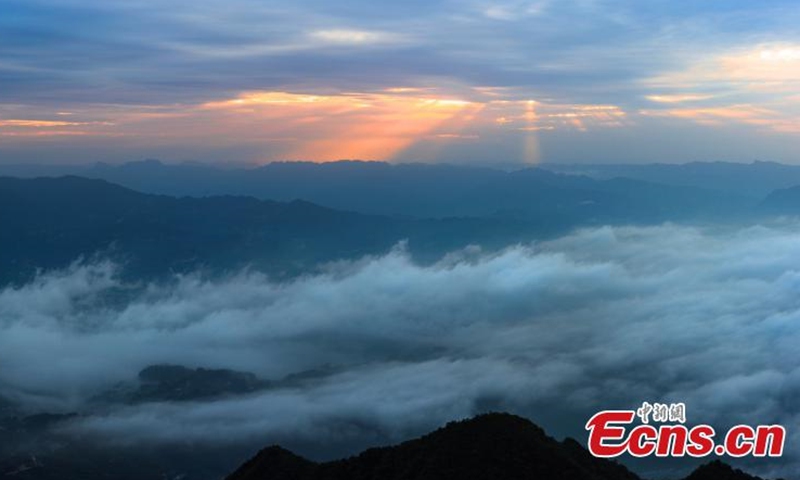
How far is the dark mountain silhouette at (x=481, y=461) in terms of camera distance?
45031 millimetres

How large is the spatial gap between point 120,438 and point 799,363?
579ft

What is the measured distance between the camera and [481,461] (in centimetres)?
4584

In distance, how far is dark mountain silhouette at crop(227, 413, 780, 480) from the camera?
4503 cm

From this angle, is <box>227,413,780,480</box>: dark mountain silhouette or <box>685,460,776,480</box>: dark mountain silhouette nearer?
<box>227,413,780,480</box>: dark mountain silhouette
